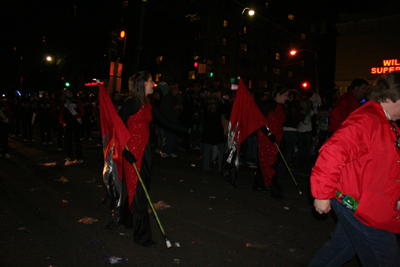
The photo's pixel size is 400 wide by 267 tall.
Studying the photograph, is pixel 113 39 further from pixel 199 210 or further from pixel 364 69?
pixel 364 69

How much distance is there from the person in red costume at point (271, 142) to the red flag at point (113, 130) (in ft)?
9.42

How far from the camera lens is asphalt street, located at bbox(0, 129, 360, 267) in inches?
139

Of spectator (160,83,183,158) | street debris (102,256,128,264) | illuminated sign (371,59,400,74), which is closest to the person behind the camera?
street debris (102,256,128,264)

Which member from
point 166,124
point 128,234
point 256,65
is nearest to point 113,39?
point 166,124

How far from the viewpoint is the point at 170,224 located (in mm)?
4488

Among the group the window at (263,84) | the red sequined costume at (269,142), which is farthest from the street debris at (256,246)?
the window at (263,84)

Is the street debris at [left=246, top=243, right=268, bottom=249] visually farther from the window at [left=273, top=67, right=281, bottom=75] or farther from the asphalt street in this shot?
the window at [left=273, top=67, right=281, bottom=75]

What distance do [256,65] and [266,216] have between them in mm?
46036

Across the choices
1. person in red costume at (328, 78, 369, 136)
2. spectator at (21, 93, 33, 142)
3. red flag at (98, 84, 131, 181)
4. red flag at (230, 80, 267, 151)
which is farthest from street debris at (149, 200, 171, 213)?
spectator at (21, 93, 33, 142)

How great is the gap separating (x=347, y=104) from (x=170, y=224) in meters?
3.82

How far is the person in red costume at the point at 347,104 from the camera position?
5621 millimetres

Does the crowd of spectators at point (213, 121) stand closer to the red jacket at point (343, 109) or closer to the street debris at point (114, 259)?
the red jacket at point (343, 109)

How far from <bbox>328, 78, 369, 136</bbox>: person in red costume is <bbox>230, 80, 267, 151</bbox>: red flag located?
4.24 ft

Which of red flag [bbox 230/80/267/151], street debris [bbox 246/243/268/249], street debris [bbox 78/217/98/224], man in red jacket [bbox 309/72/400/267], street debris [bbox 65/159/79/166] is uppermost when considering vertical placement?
red flag [bbox 230/80/267/151]
